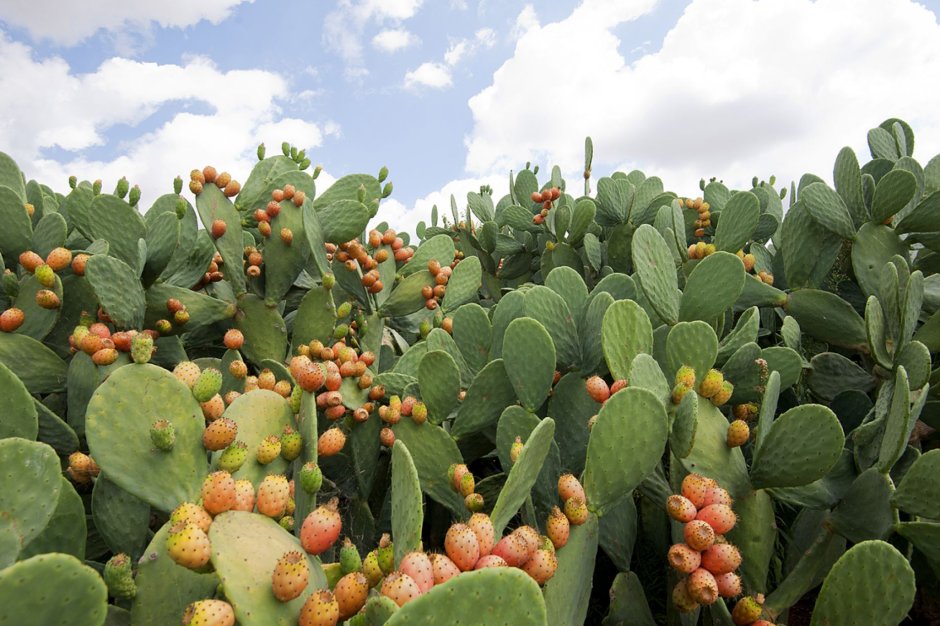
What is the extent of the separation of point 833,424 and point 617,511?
0.45 meters

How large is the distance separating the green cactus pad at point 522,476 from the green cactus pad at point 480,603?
0.27 meters

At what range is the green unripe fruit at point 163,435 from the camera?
2.97 ft

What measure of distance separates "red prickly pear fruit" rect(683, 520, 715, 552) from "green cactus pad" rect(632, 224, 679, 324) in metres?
0.60

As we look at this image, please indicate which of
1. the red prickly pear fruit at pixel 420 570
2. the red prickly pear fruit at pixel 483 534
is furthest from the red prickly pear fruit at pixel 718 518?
the red prickly pear fruit at pixel 420 570

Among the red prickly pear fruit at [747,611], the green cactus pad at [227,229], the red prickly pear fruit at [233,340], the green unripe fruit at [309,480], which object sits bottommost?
the red prickly pear fruit at [747,611]

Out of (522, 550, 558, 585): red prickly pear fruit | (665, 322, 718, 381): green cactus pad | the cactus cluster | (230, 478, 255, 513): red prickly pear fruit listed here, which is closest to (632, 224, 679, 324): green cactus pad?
the cactus cluster

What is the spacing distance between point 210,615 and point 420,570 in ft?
0.82

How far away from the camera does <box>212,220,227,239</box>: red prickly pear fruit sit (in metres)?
1.78

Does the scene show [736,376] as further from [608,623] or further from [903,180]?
[903,180]

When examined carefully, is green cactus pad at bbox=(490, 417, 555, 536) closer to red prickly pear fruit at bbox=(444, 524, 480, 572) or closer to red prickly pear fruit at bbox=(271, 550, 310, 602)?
red prickly pear fruit at bbox=(444, 524, 480, 572)

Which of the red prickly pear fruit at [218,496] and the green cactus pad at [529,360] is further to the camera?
the green cactus pad at [529,360]

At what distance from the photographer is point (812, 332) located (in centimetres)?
184

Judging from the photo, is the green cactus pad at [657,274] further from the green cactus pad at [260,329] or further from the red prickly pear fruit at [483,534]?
the green cactus pad at [260,329]

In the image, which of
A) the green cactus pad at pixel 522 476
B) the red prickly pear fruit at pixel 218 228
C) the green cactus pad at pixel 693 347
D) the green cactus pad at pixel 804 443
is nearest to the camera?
the green cactus pad at pixel 522 476
